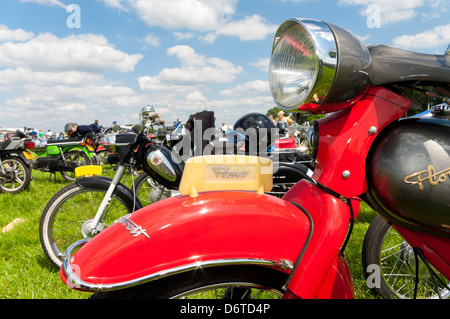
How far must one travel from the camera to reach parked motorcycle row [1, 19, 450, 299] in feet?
2.79

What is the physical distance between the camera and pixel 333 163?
3.11ft

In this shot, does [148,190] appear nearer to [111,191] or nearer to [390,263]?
[111,191]

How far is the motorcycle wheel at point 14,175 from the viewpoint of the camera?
5.85m

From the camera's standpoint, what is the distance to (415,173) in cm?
88

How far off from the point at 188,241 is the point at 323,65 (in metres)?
0.60

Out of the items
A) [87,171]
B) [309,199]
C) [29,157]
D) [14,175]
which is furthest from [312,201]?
[29,157]

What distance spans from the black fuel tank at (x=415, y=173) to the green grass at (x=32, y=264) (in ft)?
5.10

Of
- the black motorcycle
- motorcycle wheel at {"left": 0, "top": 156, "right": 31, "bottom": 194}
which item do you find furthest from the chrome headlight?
motorcycle wheel at {"left": 0, "top": 156, "right": 31, "bottom": 194}

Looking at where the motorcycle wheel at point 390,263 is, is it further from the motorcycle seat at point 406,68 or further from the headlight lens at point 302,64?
the headlight lens at point 302,64

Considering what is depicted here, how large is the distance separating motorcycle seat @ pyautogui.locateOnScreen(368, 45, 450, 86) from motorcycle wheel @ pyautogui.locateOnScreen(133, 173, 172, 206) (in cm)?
322

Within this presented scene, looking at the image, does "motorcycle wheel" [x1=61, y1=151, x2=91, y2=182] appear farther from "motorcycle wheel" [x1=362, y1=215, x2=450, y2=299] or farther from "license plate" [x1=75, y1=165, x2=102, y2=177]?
"motorcycle wheel" [x1=362, y1=215, x2=450, y2=299]

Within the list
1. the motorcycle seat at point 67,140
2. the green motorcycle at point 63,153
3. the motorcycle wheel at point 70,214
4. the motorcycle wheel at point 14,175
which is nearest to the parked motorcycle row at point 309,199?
the motorcycle wheel at point 70,214

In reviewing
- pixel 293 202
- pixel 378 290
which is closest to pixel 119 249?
pixel 293 202
